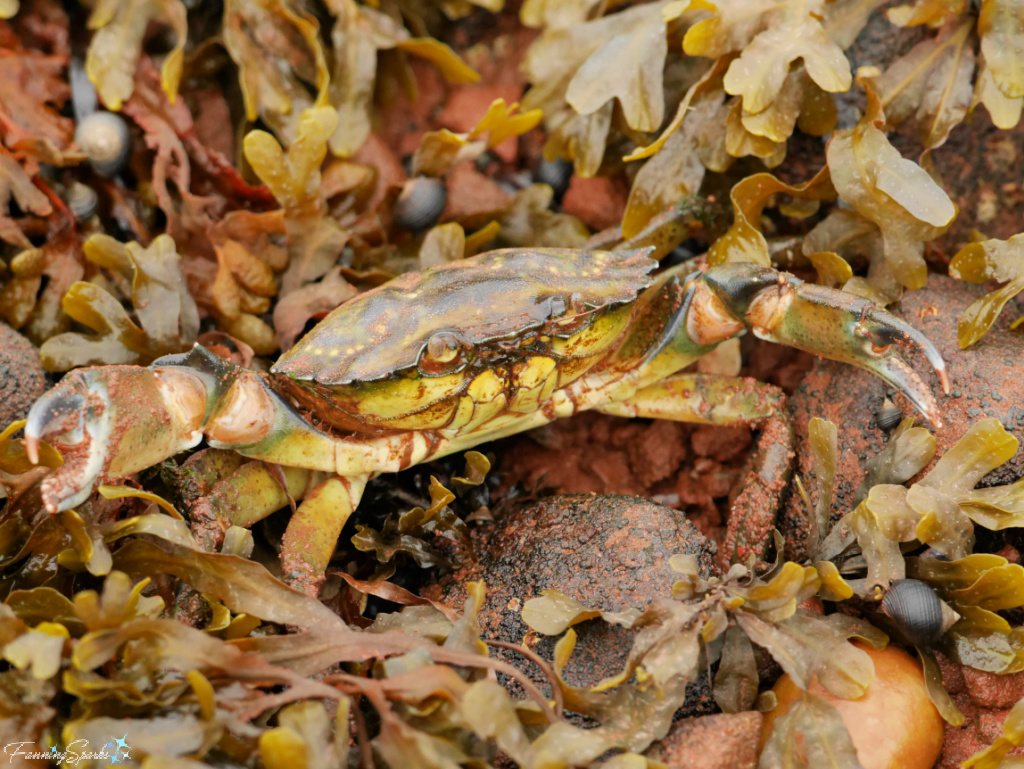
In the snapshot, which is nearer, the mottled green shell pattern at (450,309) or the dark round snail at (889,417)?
the mottled green shell pattern at (450,309)

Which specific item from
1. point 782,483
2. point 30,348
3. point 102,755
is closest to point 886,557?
point 782,483

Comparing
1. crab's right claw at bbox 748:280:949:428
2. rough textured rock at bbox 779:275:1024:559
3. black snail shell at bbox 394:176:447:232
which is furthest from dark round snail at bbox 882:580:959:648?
black snail shell at bbox 394:176:447:232

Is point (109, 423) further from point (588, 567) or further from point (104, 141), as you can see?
point (104, 141)

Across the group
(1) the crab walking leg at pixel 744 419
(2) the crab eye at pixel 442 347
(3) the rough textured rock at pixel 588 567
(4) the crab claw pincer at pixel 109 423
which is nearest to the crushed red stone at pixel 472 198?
(1) the crab walking leg at pixel 744 419

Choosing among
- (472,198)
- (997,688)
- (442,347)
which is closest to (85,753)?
(442,347)

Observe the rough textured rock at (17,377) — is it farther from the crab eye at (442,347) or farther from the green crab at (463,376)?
the crab eye at (442,347)

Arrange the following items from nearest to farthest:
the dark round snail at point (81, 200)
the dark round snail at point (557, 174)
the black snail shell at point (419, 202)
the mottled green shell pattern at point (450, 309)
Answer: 1. the mottled green shell pattern at point (450, 309)
2. the dark round snail at point (81, 200)
3. the black snail shell at point (419, 202)
4. the dark round snail at point (557, 174)

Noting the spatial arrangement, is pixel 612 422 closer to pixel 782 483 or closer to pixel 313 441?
pixel 782 483

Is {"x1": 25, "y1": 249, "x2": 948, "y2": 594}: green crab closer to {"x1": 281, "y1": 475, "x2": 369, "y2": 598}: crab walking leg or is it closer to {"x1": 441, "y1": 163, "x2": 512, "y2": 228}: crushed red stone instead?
{"x1": 281, "y1": 475, "x2": 369, "y2": 598}: crab walking leg
